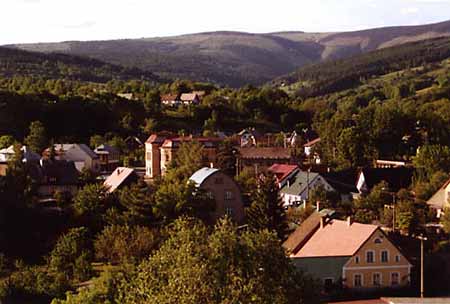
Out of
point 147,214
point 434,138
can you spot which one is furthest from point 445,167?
point 147,214

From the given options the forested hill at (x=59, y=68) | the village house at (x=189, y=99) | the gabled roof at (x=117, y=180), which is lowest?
the gabled roof at (x=117, y=180)

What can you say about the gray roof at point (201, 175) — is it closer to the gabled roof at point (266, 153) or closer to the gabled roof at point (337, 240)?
the gabled roof at point (337, 240)

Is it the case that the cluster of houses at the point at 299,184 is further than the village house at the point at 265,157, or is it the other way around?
the village house at the point at 265,157

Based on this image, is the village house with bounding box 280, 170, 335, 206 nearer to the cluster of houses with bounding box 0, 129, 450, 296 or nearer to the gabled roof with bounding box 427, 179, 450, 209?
the cluster of houses with bounding box 0, 129, 450, 296

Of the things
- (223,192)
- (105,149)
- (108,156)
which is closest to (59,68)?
(105,149)

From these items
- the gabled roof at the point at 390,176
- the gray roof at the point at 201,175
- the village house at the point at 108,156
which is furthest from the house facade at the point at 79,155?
the gabled roof at the point at 390,176

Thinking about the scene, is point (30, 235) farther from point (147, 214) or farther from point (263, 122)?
point (263, 122)

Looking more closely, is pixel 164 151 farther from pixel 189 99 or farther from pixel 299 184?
pixel 189 99
